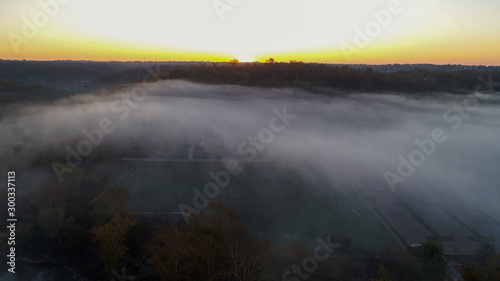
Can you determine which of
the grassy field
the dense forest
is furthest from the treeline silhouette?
the grassy field

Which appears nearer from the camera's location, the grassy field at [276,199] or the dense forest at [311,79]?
the grassy field at [276,199]

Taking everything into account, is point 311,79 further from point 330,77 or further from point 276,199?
point 276,199

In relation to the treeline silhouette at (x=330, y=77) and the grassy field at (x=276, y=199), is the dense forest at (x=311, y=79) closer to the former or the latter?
the treeline silhouette at (x=330, y=77)

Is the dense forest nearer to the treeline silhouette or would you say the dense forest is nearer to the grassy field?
the treeline silhouette

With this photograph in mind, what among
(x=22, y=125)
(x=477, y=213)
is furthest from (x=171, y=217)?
(x=22, y=125)

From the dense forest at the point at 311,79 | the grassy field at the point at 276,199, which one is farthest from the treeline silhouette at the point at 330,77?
the grassy field at the point at 276,199

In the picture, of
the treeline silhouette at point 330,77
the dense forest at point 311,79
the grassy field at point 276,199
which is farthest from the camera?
the treeline silhouette at point 330,77

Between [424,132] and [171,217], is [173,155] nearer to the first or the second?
[171,217]

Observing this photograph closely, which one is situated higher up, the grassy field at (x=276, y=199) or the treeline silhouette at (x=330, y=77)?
the treeline silhouette at (x=330, y=77)

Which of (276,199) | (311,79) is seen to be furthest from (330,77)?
(276,199)
